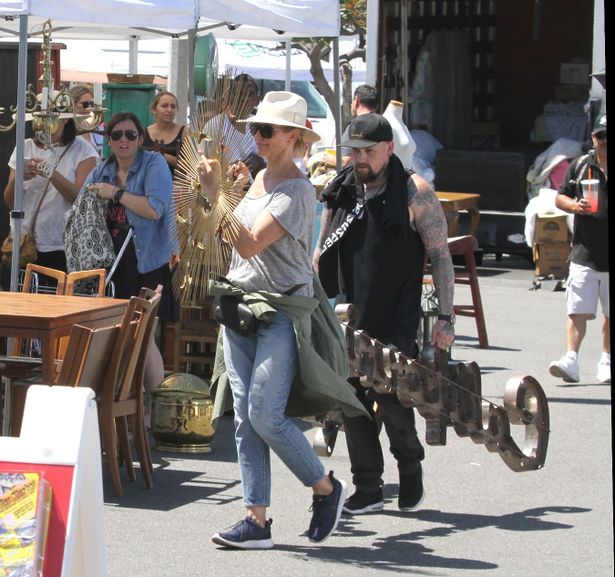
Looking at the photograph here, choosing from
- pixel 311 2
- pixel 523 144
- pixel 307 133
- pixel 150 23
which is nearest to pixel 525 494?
pixel 307 133

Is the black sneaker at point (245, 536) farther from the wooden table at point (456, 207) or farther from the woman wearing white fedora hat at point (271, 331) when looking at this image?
the wooden table at point (456, 207)

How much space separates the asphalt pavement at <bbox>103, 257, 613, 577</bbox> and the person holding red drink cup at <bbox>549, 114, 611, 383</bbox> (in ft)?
3.31

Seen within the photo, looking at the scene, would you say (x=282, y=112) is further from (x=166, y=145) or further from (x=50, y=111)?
(x=166, y=145)

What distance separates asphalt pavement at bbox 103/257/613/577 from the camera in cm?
589

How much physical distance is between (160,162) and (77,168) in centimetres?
137

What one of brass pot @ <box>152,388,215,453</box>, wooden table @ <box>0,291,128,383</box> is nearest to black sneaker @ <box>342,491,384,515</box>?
brass pot @ <box>152,388,215,453</box>

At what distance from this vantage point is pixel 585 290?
10.2 meters

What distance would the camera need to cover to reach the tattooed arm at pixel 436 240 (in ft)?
21.7

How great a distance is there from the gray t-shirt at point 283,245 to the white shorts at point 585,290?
4589 mm

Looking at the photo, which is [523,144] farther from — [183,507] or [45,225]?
[183,507]

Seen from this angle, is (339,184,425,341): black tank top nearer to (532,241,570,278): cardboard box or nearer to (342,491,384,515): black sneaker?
(342,491,384,515): black sneaker

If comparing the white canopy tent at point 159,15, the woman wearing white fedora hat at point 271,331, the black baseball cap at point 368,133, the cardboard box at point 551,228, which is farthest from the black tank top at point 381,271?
the cardboard box at point 551,228

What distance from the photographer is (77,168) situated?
970cm

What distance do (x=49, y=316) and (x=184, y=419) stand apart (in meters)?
1.56
